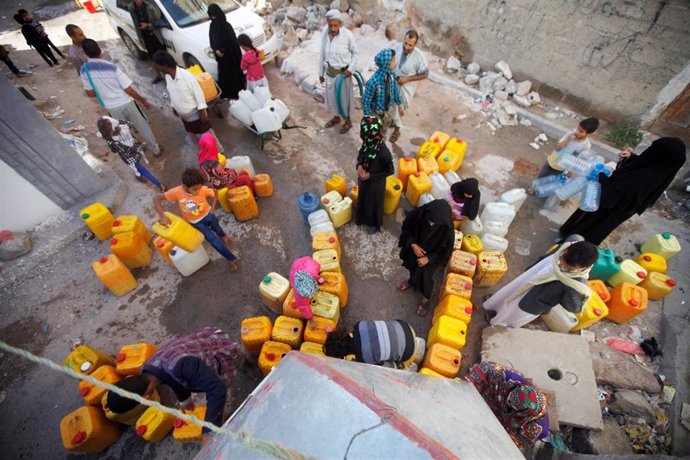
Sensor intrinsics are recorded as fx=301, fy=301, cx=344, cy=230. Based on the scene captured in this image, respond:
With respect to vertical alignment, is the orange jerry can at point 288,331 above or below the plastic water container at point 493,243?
below

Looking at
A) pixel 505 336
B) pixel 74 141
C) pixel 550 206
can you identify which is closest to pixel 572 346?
pixel 505 336

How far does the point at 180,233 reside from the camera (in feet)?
11.3

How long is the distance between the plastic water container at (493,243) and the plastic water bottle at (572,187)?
129 centimetres

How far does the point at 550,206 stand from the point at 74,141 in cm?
804

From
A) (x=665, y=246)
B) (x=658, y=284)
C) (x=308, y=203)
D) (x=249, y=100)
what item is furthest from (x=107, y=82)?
(x=665, y=246)

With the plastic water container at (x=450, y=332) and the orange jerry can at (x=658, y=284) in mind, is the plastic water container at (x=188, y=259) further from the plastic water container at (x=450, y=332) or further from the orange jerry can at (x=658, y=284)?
the orange jerry can at (x=658, y=284)

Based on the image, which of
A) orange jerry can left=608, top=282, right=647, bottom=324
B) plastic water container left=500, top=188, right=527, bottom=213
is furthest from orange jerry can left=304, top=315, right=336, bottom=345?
orange jerry can left=608, top=282, right=647, bottom=324

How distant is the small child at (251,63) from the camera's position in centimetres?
519

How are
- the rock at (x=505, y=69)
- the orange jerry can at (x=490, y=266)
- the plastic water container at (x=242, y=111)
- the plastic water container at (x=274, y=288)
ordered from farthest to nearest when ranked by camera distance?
the rock at (x=505, y=69) → the plastic water container at (x=242, y=111) → the orange jerry can at (x=490, y=266) → the plastic water container at (x=274, y=288)

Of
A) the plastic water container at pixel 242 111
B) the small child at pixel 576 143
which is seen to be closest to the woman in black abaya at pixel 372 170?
the plastic water container at pixel 242 111

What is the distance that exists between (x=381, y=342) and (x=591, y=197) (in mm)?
3254

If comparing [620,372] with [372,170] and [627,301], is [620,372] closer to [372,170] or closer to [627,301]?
[627,301]

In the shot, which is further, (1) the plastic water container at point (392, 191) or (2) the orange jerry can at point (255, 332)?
(1) the plastic water container at point (392, 191)

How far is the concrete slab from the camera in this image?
9.45ft
